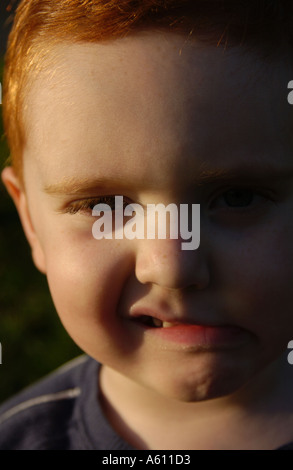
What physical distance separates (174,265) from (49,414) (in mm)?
753

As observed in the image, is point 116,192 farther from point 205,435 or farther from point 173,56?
point 205,435

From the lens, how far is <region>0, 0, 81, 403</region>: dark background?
97.3 inches

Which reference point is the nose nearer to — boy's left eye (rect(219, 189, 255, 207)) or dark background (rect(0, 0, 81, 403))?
boy's left eye (rect(219, 189, 255, 207))

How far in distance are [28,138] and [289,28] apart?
1.90 feet

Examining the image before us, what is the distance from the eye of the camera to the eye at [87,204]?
3.98 feet

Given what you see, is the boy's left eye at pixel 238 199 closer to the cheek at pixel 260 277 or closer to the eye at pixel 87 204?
the cheek at pixel 260 277

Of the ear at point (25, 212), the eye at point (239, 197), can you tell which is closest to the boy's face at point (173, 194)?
the eye at point (239, 197)

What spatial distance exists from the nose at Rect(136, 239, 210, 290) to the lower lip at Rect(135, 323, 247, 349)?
120 mm

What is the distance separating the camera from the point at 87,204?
124cm

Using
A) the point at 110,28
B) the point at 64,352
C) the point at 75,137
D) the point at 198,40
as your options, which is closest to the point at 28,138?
the point at 75,137

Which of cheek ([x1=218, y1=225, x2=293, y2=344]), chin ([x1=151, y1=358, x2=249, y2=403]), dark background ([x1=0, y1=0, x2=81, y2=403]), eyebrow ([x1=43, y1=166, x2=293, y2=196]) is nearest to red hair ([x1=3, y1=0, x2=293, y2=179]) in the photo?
eyebrow ([x1=43, y1=166, x2=293, y2=196])

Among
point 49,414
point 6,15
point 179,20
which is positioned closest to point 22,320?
point 49,414

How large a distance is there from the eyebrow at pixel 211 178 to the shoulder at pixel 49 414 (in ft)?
2.21

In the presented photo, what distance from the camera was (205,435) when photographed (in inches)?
55.9
